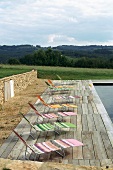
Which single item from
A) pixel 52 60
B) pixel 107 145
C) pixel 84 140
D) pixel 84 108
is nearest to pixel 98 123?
pixel 84 140

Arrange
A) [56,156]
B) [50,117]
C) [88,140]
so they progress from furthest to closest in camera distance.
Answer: [50,117] < [88,140] < [56,156]

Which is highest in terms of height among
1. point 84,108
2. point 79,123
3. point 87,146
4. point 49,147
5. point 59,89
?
point 49,147

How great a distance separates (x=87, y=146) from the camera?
19.2 ft

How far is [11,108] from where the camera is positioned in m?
10.7

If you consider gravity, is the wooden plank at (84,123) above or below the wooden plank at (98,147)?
below

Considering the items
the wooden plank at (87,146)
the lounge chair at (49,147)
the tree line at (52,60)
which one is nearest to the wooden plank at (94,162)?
the wooden plank at (87,146)

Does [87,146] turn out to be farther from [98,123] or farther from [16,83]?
[16,83]

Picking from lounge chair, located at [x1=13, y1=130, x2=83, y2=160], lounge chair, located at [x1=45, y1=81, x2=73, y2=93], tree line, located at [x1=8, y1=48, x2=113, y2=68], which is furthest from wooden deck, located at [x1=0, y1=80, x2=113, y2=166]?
tree line, located at [x1=8, y1=48, x2=113, y2=68]

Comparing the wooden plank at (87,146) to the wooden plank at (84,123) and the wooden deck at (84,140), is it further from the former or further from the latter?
the wooden plank at (84,123)

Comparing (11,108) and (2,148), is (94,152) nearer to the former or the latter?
(2,148)

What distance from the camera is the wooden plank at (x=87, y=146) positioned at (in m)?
5.32

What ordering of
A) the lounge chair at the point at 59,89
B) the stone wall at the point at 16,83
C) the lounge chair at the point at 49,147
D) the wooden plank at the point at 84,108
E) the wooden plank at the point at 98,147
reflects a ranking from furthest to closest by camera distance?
the lounge chair at the point at 59,89
the stone wall at the point at 16,83
the wooden plank at the point at 84,108
the wooden plank at the point at 98,147
the lounge chair at the point at 49,147

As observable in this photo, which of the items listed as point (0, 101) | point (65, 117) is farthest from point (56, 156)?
point (0, 101)

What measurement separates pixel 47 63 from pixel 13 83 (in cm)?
3472
